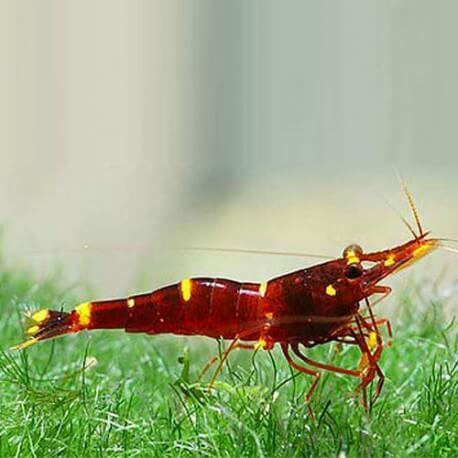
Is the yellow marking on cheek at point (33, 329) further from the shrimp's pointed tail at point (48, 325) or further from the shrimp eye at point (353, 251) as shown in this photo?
Answer: the shrimp eye at point (353, 251)

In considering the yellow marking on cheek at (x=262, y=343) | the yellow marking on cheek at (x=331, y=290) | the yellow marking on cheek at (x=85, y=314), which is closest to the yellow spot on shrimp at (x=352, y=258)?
the yellow marking on cheek at (x=331, y=290)

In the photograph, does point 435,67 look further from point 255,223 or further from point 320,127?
point 255,223

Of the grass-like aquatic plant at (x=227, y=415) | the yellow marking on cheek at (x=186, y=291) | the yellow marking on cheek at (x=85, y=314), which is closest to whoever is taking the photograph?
the grass-like aquatic plant at (x=227, y=415)

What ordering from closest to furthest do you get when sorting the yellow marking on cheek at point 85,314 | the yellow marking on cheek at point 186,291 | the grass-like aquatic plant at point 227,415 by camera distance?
the grass-like aquatic plant at point 227,415 → the yellow marking on cheek at point 186,291 → the yellow marking on cheek at point 85,314

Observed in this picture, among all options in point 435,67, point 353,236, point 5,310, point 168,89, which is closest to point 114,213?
point 168,89

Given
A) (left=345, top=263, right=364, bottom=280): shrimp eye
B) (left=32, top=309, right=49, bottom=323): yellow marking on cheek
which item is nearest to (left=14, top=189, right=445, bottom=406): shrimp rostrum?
(left=345, top=263, right=364, bottom=280): shrimp eye

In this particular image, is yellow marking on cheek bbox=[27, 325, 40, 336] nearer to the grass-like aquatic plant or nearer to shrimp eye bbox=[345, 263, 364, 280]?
the grass-like aquatic plant
